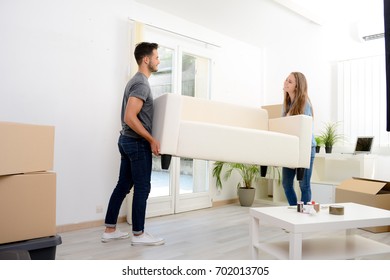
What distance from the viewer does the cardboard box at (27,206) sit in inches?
61.9

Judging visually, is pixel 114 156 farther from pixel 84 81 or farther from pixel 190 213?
pixel 190 213

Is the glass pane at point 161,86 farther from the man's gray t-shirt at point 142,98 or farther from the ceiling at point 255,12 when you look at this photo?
the man's gray t-shirt at point 142,98

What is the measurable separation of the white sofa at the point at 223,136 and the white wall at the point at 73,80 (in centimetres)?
92

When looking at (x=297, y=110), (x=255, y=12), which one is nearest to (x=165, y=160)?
(x=297, y=110)

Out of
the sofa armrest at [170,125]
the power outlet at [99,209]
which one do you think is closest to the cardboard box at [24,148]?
the sofa armrest at [170,125]

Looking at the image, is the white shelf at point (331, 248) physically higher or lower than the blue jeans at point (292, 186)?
lower

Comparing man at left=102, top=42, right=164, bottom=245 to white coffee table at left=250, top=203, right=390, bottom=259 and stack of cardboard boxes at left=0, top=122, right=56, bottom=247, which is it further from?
white coffee table at left=250, top=203, right=390, bottom=259

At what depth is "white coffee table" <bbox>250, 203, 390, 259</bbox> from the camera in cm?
150

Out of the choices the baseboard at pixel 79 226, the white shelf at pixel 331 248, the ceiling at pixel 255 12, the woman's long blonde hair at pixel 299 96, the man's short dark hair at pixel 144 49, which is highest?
the ceiling at pixel 255 12

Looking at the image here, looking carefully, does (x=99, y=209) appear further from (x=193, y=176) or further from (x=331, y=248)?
(x=331, y=248)

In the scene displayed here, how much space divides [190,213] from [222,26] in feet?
7.53

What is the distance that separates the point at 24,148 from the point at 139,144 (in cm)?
78
